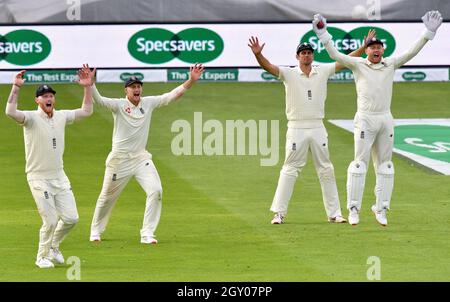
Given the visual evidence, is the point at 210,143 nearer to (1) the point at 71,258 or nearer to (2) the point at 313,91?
(2) the point at 313,91

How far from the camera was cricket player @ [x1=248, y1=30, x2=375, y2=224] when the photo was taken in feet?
60.1

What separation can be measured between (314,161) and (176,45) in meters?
13.5

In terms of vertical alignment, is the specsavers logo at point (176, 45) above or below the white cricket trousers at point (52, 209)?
above

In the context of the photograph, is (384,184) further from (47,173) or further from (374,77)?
(47,173)

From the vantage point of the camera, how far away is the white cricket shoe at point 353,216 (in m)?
18.1

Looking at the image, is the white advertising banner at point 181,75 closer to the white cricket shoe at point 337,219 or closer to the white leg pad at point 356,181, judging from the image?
the white cricket shoe at point 337,219

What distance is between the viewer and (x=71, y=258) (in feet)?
52.2

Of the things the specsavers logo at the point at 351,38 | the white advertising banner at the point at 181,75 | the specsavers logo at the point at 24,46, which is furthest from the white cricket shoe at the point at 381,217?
the specsavers logo at the point at 24,46

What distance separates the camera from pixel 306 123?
60.1 feet

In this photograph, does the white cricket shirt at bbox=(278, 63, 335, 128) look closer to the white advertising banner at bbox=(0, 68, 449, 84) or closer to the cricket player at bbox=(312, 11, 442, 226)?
the cricket player at bbox=(312, 11, 442, 226)

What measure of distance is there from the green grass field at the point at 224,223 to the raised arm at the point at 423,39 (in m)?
2.15

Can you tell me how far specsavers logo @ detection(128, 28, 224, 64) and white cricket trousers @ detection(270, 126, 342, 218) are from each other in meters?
13.3

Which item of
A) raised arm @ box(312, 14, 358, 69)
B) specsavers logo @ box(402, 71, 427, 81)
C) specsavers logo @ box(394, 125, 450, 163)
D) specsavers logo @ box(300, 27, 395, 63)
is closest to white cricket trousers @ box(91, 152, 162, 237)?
raised arm @ box(312, 14, 358, 69)

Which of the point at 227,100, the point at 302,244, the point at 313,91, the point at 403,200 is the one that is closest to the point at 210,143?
the point at 227,100
